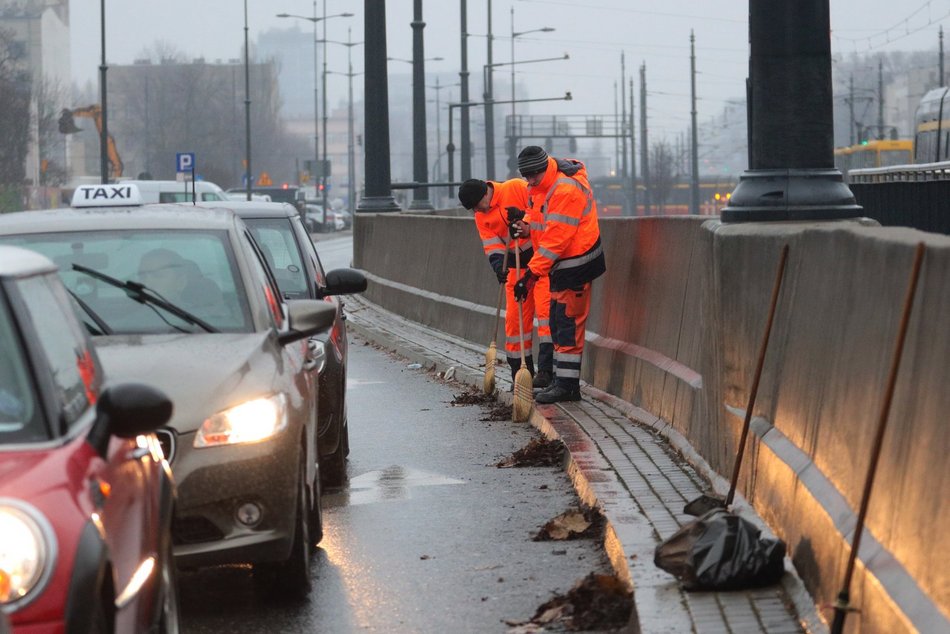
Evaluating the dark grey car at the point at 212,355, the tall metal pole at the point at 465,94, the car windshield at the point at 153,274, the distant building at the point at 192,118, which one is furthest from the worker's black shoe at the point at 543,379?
the distant building at the point at 192,118

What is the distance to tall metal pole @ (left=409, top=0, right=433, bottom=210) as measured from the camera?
33.5 meters

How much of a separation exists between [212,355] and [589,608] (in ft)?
5.64

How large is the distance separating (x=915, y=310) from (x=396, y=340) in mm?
15366

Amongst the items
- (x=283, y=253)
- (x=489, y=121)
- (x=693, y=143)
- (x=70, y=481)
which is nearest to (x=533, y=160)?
(x=283, y=253)

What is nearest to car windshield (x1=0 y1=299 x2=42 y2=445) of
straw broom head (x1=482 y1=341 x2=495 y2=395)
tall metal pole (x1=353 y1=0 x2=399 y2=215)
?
straw broom head (x1=482 y1=341 x2=495 y2=395)

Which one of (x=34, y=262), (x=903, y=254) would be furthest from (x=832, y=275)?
(x=34, y=262)

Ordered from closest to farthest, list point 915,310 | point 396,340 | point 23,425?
point 23,425 → point 915,310 → point 396,340

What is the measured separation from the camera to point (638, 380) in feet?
39.9

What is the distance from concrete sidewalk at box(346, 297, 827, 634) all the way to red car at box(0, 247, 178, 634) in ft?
5.53

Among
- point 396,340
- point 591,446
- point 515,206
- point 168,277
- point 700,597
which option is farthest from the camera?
point 396,340

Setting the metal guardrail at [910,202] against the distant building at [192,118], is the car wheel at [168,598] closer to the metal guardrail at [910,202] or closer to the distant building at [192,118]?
the metal guardrail at [910,202]

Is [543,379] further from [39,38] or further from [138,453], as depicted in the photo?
[39,38]

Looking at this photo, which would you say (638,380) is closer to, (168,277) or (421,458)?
(421,458)

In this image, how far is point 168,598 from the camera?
5562 mm
